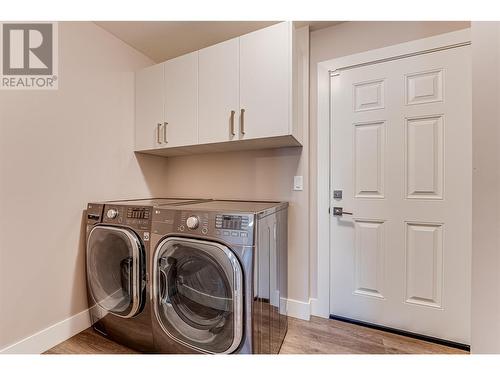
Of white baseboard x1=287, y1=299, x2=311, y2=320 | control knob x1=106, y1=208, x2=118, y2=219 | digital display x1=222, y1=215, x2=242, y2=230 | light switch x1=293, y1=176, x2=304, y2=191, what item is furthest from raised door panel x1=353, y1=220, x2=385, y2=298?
control knob x1=106, y1=208, x2=118, y2=219

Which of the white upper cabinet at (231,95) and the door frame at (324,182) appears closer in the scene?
the white upper cabinet at (231,95)

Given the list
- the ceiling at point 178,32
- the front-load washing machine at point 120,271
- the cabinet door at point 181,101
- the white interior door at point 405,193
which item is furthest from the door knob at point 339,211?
the ceiling at point 178,32

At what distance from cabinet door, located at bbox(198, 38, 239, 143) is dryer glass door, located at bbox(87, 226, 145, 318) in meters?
0.87

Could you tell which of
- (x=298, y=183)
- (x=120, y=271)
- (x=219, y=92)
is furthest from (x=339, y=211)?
(x=120, y=271)

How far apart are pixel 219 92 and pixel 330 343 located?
1.86m

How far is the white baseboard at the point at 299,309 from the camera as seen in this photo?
1.77 meters

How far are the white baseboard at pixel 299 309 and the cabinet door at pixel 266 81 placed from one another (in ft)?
4.33

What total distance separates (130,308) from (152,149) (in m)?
1.20

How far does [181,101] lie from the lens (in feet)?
5.81

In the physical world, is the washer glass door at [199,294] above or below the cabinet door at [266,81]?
below

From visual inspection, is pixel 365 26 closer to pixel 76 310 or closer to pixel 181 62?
pixel 181 62

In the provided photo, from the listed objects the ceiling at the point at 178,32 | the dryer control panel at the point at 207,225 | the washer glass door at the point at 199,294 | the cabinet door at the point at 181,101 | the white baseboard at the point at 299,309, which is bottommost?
the white baseboard at the point at 299,309

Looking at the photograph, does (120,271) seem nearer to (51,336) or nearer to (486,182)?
(51,336)

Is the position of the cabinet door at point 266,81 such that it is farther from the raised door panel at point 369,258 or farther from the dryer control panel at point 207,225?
the raised door panel at point 369,258
